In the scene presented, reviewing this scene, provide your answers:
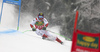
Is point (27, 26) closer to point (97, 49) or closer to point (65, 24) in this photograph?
point (65, 24)

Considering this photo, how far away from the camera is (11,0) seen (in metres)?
11.1

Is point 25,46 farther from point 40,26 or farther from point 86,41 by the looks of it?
point 86,41

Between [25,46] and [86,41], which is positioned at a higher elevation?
[86,41]

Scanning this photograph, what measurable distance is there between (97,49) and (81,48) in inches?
11.3

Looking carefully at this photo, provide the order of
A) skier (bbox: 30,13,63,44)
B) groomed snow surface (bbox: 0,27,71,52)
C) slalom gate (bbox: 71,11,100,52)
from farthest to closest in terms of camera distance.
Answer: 1. skier (bbox: 30,13,63,44)
2. groomed snow surface (bbox: 0,27,71,52)
3. slalom gate (bbox: 71,11,100,52)

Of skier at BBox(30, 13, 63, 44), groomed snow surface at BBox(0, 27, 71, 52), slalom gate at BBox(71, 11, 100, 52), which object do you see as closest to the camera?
slalom gate at BBox(71, 11, 100, 52)

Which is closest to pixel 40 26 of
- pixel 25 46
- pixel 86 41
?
pixel 25 46

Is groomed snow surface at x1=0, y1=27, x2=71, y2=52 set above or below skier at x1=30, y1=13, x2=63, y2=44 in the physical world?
below

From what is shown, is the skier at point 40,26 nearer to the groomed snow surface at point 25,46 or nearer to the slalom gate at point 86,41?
the groomed snow surface at point 25,46

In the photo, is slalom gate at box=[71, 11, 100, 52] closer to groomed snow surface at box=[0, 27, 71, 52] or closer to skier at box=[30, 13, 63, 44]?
groomed snow surface at box=[0, 27, 71, 52]

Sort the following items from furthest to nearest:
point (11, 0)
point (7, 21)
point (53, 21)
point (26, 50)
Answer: point (7, 21), point (53, 21), point (11, 0), point (26, 50)

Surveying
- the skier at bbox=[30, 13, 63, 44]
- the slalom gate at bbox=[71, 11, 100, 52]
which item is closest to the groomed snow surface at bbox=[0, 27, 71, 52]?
the skier at bbox=[30, 13, 63, 44]

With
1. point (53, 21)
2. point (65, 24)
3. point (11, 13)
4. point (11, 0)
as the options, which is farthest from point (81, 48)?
point (11, 13)

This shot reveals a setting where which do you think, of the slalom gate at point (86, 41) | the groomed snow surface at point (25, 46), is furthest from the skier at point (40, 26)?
the slalom gate at point (86, 41)
